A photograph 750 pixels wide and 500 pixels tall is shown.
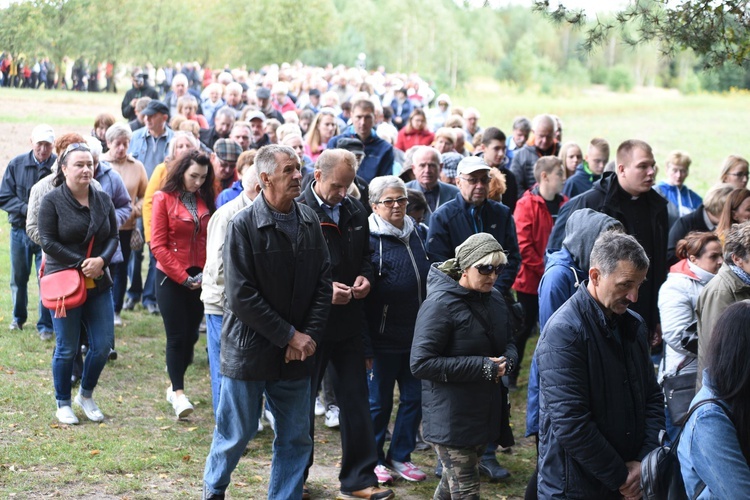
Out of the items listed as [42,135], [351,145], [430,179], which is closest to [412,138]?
[430,179]

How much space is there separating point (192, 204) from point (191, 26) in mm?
13401

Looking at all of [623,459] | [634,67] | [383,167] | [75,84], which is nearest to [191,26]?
[75,84]

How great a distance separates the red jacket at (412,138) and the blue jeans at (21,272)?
572 centimetres

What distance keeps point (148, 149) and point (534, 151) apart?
15.7ft

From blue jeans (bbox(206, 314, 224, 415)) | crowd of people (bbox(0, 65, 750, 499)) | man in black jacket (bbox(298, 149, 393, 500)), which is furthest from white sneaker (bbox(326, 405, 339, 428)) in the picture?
man in black jacket (bbox(298, 149, 393, 500))

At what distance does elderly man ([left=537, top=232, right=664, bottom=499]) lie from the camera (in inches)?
163

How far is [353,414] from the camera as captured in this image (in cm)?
636

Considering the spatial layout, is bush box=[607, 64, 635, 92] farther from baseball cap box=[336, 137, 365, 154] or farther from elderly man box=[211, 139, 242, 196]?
baseball cap box=[336, 137, 365, 154]

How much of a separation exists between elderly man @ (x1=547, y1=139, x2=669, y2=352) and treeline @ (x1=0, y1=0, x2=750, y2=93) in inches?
52.0

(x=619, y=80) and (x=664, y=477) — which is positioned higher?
(x=619, y=80)

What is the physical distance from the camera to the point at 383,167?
10.1m

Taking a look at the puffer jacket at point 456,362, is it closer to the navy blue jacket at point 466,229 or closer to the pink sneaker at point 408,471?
the pink sneaker at point 408,471

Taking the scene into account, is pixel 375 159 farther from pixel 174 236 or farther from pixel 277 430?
pixel 277 430

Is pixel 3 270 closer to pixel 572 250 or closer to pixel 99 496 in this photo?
pixel 99 496
